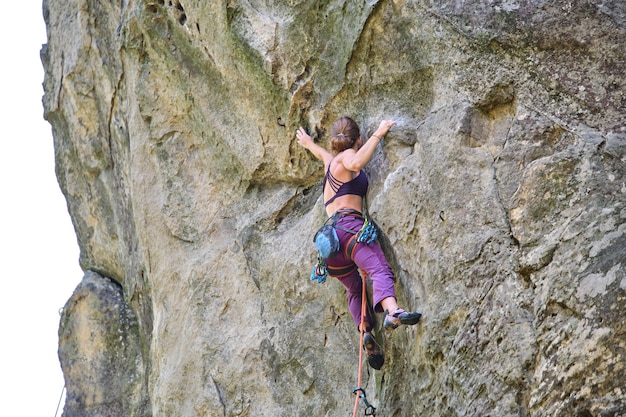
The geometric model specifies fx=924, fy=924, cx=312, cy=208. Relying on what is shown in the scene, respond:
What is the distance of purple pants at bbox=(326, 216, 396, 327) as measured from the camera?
730 cm

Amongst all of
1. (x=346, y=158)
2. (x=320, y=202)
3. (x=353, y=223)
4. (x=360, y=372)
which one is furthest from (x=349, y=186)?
(x=360, y=372)

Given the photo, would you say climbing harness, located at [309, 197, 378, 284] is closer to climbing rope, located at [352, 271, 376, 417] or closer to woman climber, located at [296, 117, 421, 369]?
woman climber, located at [296, 117, 421, 369]

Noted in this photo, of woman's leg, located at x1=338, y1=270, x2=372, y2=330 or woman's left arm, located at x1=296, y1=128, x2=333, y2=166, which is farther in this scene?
woman's left arm, located at x1=296, y1=128, x2=333, y2=166

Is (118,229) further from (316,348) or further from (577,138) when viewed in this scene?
(577,138)

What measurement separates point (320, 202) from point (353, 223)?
2.93 feet

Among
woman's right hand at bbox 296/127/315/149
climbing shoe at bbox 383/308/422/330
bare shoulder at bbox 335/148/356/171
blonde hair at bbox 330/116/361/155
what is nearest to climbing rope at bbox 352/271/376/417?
climbing shoe at bbox 383/308/422/330

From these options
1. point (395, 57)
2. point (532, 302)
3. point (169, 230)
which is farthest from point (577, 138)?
point (169, 230)

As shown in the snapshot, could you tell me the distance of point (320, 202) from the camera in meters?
8.54

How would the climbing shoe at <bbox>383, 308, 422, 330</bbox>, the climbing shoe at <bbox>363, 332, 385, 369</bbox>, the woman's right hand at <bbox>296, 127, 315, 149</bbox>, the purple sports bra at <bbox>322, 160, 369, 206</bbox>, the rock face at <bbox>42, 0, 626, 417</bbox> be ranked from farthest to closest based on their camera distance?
the woman's right hand at <bbox>296, 127, 315, 149</bbox>, the purple sports bra at <bbox>322, 160, 369, 206</bbox>, the climbing shoe at <bbox>363, 332, 385, 369</bbox>, the climbing shoe at <bbox>383, 308, 422, 330</bbox>, the rock face at <bbox>42, 0, 626, 417</bbox>

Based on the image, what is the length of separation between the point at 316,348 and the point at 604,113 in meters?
3.42

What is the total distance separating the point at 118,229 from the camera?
1160 centimetres

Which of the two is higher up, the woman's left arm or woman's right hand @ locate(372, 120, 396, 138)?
woman's right hand @ locate(372, 120, 396, 138)

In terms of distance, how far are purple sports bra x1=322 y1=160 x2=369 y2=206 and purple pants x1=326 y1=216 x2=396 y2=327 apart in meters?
0.27

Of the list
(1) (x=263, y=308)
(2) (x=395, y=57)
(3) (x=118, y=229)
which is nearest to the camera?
(2) (x=395, y=57)
